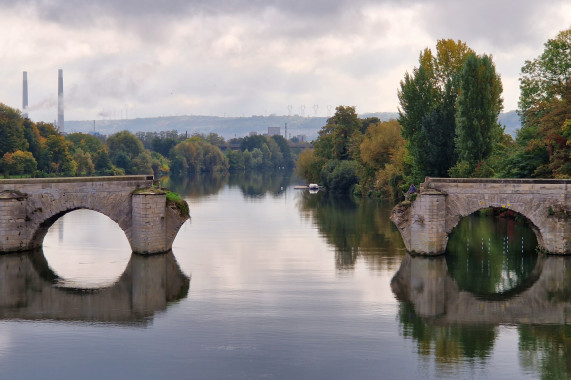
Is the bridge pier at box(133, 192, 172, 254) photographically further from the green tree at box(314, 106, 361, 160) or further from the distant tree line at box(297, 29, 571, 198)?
the green tree at box(314, 106, 361, 160)

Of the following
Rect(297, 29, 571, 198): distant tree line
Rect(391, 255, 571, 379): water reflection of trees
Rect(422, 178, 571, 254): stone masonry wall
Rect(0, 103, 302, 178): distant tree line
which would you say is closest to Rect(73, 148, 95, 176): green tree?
Rect(0, 103, 302, 178): distant tree line

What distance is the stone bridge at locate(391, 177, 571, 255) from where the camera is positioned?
40.2 m

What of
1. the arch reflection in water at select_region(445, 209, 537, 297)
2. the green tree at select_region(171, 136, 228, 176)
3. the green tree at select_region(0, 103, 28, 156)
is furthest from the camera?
the green tree at select_region(171, 136, 228, 176)

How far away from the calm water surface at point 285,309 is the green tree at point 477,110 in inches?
376

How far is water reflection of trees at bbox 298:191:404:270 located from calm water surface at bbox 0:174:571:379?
11.4 inches

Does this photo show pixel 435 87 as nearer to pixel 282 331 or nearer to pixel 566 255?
pixel 566 255

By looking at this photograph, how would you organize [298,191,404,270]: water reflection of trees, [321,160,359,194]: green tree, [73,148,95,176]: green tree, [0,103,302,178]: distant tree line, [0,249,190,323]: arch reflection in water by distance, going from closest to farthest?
[0,249,190,323]: arch reflection in water, [298,191,404,270]: water reflection of trees, [321,160,359,194]: green tree, [0,103,302,178]: distant tree line, [73,148,95,176]: green tree

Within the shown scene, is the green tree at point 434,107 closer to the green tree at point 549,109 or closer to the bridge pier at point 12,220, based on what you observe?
the green tree at point 549,109

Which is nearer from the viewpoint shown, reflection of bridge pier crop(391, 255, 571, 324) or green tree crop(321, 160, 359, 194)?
reflection of bridge pier crop(391, 255, 571, 324)

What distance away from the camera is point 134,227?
41.7 metres

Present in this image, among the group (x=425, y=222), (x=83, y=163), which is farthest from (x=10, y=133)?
(x=425, y=222)

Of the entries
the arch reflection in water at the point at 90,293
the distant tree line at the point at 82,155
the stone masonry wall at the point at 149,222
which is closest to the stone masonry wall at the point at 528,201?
the arch reflection in water at the point at 90,293

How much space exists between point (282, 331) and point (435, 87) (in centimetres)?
4357

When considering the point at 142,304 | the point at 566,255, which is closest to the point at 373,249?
the point at 566,255
